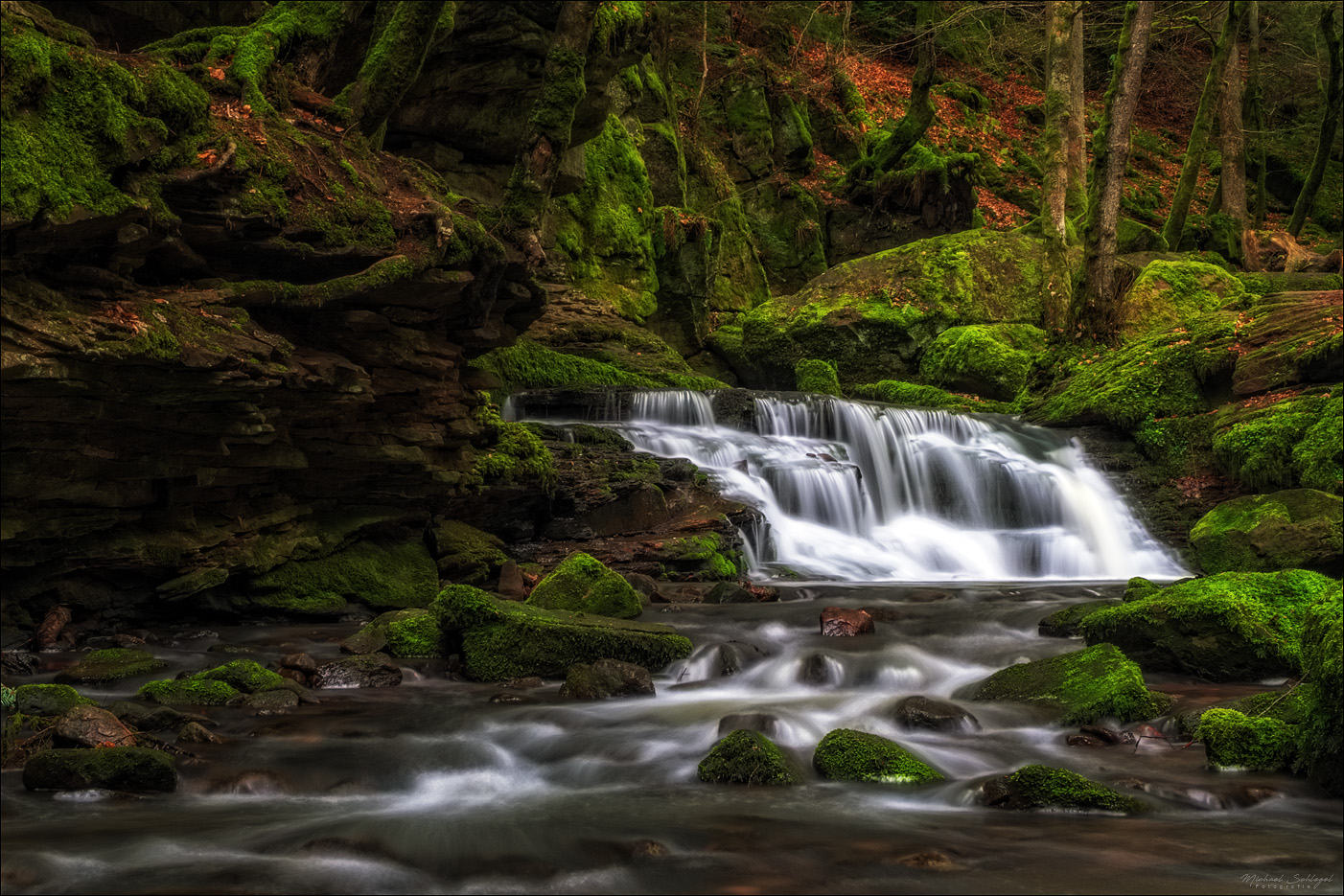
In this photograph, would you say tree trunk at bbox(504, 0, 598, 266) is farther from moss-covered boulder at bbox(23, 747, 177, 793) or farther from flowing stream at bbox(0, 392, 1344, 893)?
moss-covered boulder at bbox(23, 747, 177, 793)

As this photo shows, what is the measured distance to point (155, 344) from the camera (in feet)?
21.5

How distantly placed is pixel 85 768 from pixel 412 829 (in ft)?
5.09

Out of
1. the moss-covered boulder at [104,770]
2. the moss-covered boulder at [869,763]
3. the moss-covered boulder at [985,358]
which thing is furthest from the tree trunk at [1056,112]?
the moss-covered boulder at [104,770]

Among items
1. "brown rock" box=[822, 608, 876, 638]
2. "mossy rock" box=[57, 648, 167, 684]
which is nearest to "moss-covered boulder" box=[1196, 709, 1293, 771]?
"brown rock" box=[822, 608, 876, 638]

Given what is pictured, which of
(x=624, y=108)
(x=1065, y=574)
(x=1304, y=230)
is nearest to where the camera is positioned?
(x=1065, y=574)

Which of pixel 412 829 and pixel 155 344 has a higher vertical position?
pixel 155 344

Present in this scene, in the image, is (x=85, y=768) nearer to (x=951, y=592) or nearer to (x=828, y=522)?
(x=951, y=592)

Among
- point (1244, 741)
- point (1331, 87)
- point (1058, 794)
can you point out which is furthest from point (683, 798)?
point (1331, 87)

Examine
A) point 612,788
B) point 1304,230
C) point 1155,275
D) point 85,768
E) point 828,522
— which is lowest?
point 612,788

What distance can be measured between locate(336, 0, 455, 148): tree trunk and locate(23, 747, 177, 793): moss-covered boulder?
6550 millimetres

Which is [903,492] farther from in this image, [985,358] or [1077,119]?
[1077,119]

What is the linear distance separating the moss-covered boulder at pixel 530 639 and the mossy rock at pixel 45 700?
2.43 m

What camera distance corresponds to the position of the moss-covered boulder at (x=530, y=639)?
7066 millimetres

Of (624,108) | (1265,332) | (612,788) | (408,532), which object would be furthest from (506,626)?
(624,108)
